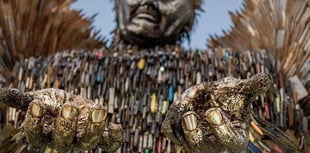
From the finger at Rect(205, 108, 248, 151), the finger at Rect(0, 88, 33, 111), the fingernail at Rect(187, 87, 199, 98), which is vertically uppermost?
the finger at Rect(0, 88, 33, 111)

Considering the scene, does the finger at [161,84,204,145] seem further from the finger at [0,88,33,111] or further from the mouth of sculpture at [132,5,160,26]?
the mouth of sculpture at [132,5,160,26]

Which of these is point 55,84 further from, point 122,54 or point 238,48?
point 238,48

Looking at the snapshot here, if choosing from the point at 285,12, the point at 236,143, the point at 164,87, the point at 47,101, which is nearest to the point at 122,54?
the point at 164,87

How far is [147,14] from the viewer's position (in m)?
2.40

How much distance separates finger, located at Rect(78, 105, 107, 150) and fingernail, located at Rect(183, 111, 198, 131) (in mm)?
151

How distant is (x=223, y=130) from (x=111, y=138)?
A: 0.24 metres

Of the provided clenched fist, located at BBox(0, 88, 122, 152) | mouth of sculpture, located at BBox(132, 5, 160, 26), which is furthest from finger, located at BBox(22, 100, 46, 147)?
mouth of sculpture, located at BBox(132, 5, 160, 26)

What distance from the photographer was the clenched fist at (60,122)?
1.43 m

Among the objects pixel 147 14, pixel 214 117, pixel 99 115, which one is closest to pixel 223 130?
pixel 214 117

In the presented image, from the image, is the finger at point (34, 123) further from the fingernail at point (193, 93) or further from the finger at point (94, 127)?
the fingernail at point (193, 93)

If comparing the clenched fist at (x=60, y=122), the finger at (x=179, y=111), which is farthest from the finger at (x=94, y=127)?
the finger at (x=179, y=111)

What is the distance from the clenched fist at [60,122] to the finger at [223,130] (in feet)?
0.66

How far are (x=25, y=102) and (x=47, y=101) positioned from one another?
0.15ft

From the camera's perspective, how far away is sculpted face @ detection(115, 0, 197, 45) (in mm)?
2398
